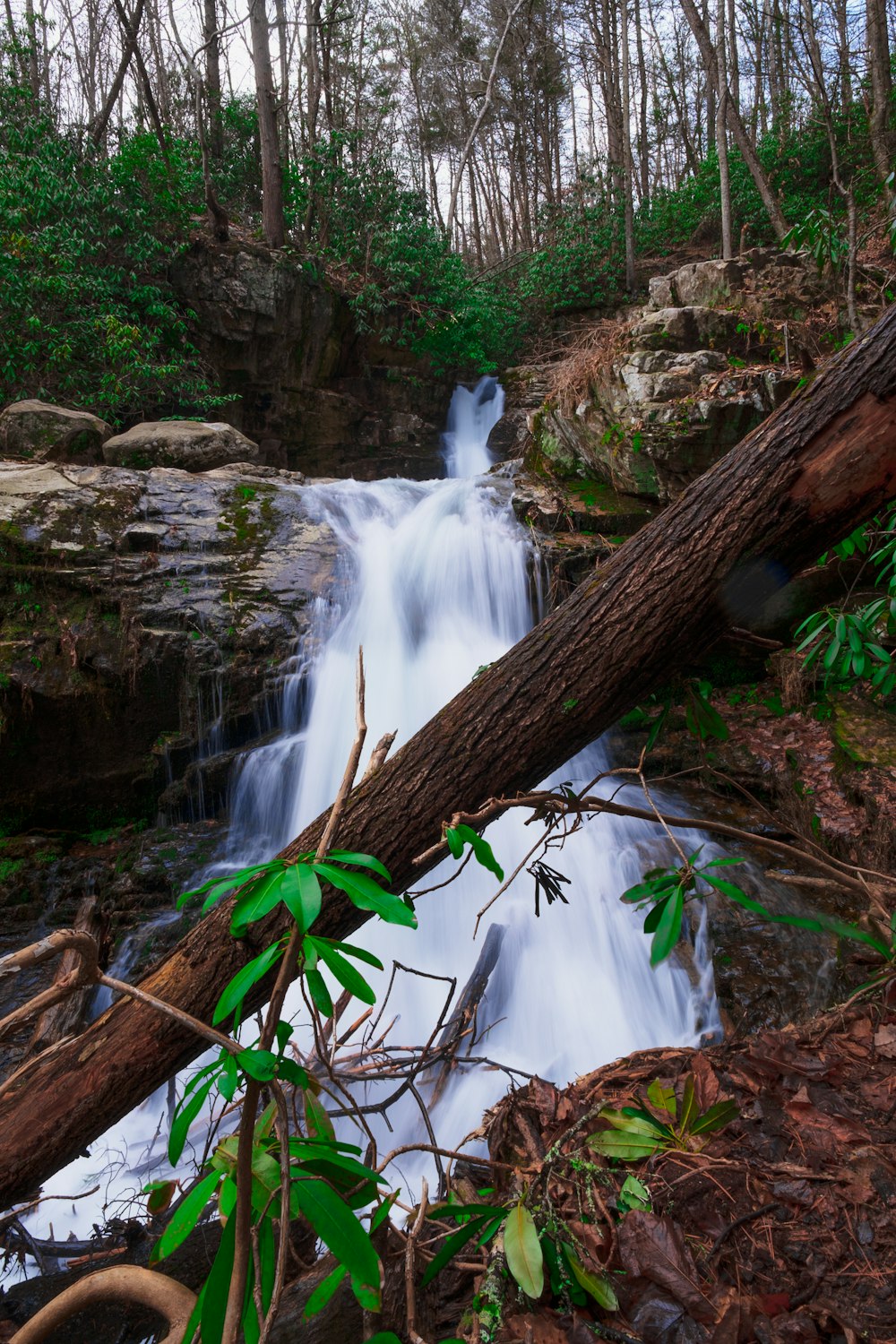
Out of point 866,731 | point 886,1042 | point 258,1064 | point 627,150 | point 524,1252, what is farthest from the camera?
point 627,150

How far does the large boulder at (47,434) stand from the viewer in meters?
7.85

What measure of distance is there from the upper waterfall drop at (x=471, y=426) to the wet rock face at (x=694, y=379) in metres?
5.09

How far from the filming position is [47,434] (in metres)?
7.96

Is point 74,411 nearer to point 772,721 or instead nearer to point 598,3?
point 772,721

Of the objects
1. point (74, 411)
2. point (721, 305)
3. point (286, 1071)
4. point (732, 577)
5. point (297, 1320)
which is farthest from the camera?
point (74, 411)

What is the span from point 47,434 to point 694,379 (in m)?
7.01

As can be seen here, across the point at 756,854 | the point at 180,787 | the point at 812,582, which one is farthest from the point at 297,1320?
the point at 812,582

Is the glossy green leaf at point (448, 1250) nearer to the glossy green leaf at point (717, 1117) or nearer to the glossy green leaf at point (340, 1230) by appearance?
the glossy green leaf at point (340, 1230)

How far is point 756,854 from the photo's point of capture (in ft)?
16.6

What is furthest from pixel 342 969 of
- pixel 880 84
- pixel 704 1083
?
pixel 880 84

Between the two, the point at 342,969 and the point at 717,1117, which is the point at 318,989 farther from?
the point at 717,1117

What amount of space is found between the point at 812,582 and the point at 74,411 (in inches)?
326

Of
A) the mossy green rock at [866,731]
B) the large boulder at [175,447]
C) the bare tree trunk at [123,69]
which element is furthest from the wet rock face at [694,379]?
the bare tree trunk at [123,69]

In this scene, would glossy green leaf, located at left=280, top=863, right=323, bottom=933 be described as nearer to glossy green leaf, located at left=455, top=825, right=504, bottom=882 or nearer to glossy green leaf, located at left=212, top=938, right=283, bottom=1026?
glossy green leaf, located at left=212, top=938, right=283, bottom=1026
